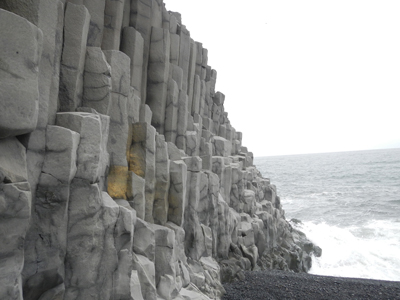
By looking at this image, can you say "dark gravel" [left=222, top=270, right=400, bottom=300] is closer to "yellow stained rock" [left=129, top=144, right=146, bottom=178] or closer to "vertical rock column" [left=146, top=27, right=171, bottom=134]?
"yellow stained rock" [left=129, top=144, right=146, bottom=178]

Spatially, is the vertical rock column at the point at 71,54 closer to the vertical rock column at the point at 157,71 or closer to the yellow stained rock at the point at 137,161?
the yellow stained rock at the point at 137,161

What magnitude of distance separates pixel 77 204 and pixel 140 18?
20.5 feet

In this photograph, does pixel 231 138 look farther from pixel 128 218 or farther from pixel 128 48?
pixel 128 218

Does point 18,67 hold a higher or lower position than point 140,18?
lower

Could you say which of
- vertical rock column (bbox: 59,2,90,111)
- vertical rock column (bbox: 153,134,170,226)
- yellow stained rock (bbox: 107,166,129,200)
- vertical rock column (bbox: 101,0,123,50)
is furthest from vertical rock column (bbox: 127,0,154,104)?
vertical rock column (bbox: 59,2,90,111)

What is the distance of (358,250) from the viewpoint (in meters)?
17.1

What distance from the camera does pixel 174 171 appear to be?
784 centimetres

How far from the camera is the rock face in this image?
3.51 m

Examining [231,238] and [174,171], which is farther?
Answer: [231,238]

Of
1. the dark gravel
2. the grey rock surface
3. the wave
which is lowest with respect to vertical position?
the wave

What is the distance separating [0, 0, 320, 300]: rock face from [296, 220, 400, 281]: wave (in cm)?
743

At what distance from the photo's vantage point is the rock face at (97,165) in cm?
351

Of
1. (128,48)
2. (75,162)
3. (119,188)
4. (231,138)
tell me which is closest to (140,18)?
(128,48)

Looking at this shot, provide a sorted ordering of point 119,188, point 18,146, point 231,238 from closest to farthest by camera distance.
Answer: point 18,146 → point 119,188 → point 231,238
